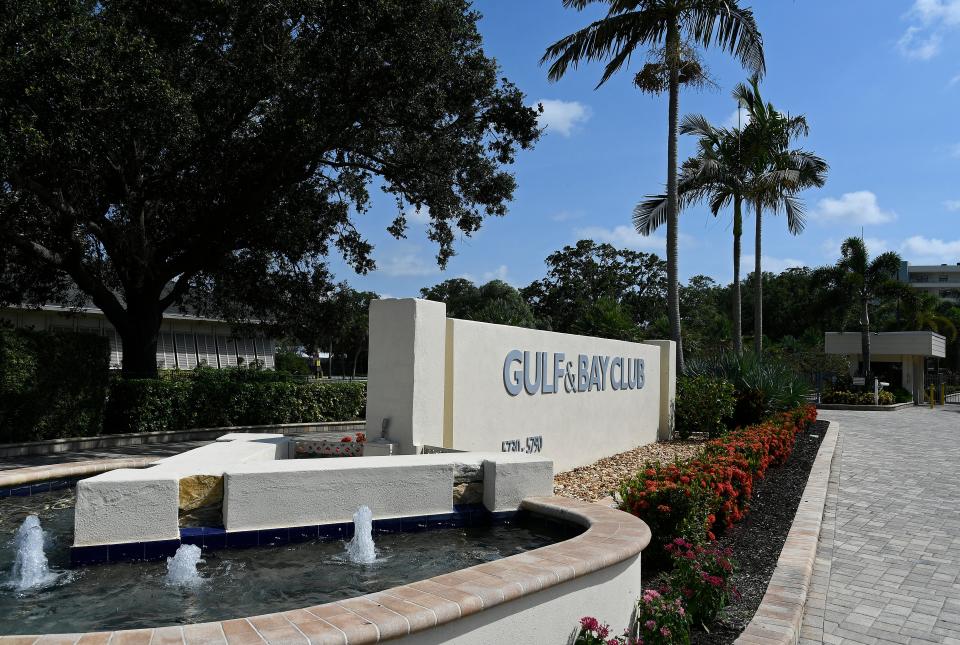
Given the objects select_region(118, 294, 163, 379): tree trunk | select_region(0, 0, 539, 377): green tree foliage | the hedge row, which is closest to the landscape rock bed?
the hedge row

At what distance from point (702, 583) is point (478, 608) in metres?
2.15

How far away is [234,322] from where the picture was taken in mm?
20547

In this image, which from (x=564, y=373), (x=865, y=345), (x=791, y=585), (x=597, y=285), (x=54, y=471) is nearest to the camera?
(x=791, y=585)

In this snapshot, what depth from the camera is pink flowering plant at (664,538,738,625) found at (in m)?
4.74

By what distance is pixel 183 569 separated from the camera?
4.36 metres

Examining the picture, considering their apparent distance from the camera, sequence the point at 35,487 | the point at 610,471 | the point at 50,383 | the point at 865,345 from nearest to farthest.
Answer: the point at 35,487, the point at 610,471, the point at 50,383, the point at 865,345

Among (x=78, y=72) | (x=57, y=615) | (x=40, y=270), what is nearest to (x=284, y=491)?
(x=57, y=615)

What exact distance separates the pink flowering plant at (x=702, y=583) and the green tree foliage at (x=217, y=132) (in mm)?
9918

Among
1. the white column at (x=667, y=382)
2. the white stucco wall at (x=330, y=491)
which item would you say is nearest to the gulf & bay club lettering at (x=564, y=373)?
the white column at (x=667, y=382)

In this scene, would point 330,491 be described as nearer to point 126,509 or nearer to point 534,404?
point 126,509

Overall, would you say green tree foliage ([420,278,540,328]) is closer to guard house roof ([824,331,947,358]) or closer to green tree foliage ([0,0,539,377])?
guard house roof ([824,331,947,358])

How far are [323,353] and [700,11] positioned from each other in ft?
175

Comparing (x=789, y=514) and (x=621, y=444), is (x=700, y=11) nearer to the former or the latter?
(x=621, y=444)

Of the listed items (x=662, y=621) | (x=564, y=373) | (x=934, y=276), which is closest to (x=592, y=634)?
(x=662, y=621)
